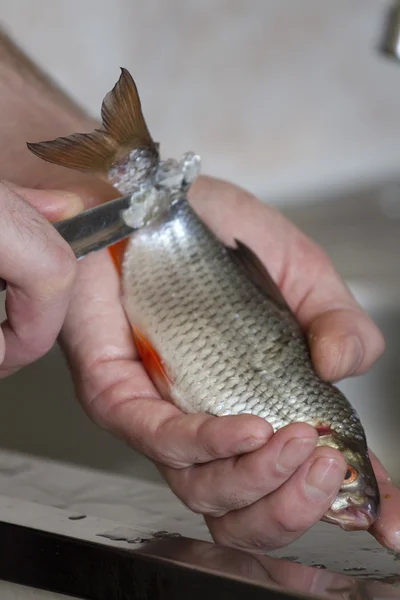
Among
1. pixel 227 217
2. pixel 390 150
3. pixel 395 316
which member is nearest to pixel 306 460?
pixel 227 217

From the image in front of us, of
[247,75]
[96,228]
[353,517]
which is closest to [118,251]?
[96,228]

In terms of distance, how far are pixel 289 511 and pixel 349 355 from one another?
164 millimetres

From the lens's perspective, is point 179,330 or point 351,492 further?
point 179,330

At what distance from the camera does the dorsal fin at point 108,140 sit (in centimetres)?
65

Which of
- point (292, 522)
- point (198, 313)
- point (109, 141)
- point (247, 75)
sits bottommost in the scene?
point (292, 522)

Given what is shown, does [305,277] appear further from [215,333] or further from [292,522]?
[292,522]

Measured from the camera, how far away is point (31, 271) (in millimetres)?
520

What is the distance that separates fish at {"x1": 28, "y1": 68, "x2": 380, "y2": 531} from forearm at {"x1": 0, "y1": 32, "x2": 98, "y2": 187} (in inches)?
3.0

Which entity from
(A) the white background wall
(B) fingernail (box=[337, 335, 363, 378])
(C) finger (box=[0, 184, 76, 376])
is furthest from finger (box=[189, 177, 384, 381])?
(A) the white background wall

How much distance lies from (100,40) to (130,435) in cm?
98

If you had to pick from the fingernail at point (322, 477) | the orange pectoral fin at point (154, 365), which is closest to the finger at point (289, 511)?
the fingernail at point (322, 477)

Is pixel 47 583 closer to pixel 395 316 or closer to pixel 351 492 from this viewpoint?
pixel 351 492

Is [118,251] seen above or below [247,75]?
below

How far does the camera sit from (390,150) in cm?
146
